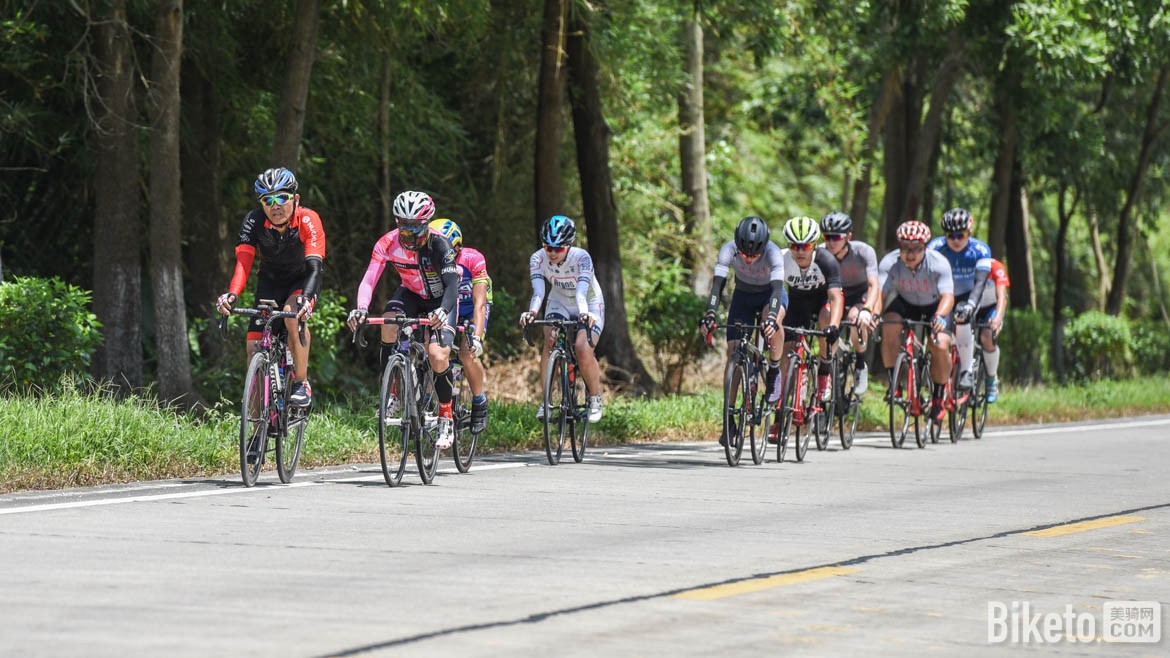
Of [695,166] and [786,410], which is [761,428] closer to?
[786,410]

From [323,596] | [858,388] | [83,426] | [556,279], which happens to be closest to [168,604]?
[323,596]

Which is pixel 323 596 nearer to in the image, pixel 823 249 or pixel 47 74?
pixel 823 249

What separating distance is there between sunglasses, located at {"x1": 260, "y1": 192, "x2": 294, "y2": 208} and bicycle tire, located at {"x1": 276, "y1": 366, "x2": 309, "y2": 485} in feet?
3.98

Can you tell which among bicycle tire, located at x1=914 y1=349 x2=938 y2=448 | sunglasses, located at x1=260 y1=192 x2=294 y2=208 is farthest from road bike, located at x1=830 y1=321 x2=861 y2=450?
sunglasses, located at x1=260 y1=192 x2=294 y2=208

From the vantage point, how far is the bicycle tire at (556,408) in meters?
14.4

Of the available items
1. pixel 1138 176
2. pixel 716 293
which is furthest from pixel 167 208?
pixel 1138 176

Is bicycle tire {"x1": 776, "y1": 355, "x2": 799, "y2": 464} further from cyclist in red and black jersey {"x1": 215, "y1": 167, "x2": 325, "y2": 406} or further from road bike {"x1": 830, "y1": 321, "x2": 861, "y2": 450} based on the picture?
cyclist in red and black jersey {"x1": 215, "y1": 167, "x2": 325, "y2": 406}

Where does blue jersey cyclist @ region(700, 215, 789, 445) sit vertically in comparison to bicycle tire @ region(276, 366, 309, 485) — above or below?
above

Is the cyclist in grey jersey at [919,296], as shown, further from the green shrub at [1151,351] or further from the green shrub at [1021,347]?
the green shrub at [1151,351]

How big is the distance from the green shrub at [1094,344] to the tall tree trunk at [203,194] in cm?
1876

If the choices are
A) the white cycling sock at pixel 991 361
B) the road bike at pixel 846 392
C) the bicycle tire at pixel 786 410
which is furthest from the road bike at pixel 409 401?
the white cycling sock at pixel 991 361

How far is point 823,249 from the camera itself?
16609 millimetres

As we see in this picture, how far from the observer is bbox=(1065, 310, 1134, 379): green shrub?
33781 millimetres

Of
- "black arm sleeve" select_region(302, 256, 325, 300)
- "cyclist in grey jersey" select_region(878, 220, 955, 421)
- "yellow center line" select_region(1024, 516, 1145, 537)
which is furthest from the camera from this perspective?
"cyclist in grey jersey" select_region(878, 220, 955, 421)
